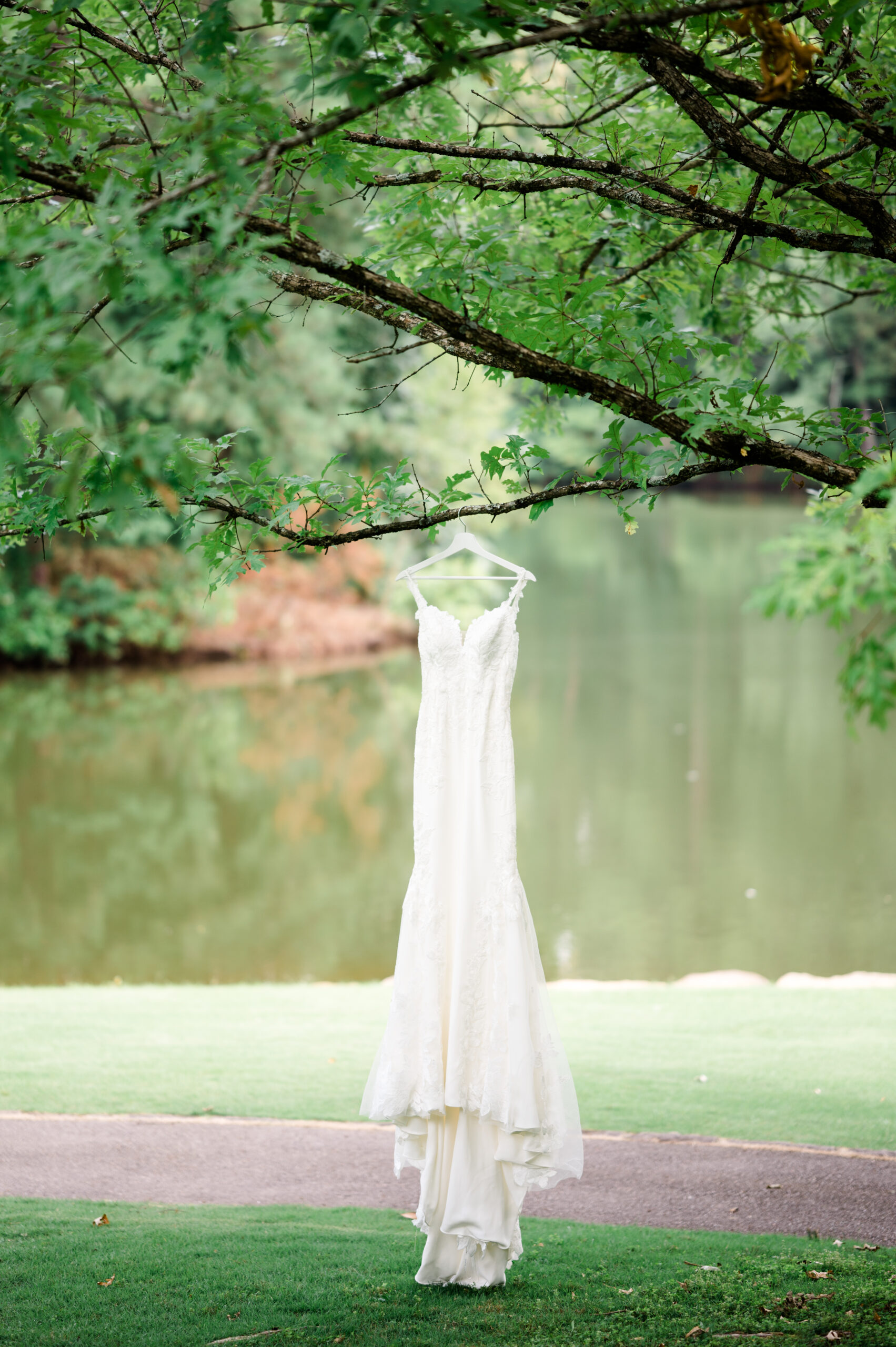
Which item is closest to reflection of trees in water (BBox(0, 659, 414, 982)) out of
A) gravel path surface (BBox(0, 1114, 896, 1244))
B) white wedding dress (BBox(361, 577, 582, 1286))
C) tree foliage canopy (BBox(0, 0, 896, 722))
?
gravel path surface (BBox(0, 1114, 896, 1244))

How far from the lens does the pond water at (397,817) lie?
353 inches

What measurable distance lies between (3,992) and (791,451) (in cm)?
633

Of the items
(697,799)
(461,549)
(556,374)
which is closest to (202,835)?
(697,799)

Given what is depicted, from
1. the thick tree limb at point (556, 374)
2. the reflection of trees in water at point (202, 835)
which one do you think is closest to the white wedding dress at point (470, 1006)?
the thick tree limb at point (556, 374)

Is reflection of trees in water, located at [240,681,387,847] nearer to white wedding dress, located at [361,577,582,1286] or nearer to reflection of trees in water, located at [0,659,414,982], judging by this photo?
reflection of trees in water, located at [0,659,414,982]

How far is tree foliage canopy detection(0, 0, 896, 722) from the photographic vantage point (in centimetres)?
190

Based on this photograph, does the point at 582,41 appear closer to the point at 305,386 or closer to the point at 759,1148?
the point at 759,1148

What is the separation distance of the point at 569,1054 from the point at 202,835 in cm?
665

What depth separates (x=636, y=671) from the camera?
19.2 m

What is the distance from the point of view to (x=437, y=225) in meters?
3.67

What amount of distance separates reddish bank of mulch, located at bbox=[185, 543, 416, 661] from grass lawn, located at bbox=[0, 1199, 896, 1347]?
691 inches

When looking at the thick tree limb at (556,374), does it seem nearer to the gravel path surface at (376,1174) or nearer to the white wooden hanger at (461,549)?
the white wooden hanger at (461,549)

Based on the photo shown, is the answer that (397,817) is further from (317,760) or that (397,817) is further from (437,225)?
(437,225)

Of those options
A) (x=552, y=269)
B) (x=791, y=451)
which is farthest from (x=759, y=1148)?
(x=552, y=269)
